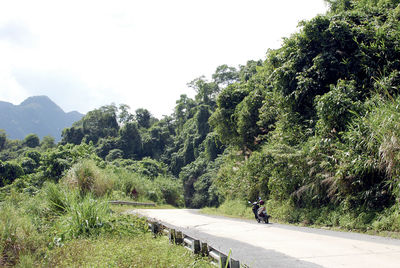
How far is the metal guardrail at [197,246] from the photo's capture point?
4.27 metres

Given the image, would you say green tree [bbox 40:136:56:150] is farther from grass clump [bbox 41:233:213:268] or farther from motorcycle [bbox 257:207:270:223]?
grass clump [bbox 41:233:213:268]

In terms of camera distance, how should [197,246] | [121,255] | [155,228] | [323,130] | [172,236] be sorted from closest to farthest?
[197,246], [121,255], [172,236], [155,228], [323,130]

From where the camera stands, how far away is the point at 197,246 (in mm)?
5395

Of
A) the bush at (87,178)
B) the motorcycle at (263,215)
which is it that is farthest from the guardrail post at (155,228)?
the bush at (87,178)

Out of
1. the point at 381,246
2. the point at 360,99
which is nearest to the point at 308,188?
the point at 360,99

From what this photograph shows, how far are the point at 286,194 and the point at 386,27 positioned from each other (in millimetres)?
7399

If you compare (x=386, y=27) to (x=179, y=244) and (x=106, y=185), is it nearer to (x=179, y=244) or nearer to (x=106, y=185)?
(x=179, y=244)

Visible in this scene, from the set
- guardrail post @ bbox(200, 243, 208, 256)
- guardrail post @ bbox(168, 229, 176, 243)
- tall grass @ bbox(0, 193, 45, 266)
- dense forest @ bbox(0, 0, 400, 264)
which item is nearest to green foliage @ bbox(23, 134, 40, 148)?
dense forest @ bbox(0, 0, 400, 264)

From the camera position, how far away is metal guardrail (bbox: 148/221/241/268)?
14.0ft

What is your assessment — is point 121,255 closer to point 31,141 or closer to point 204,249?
point 204,249

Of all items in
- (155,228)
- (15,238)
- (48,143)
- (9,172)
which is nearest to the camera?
(155,228)

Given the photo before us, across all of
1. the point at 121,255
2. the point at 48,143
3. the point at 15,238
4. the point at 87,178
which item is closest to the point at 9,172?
the point at 87,178

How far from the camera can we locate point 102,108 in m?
71.6

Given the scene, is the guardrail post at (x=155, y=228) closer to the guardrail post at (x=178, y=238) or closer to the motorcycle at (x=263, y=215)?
the guardrail post at (x=178, y=238)
